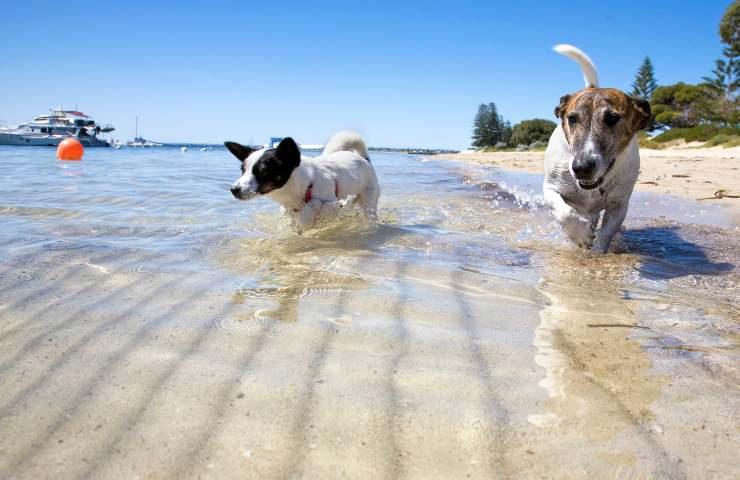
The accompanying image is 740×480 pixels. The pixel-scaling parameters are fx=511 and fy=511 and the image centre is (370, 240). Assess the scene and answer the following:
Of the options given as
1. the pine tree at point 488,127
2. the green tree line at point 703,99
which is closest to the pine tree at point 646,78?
the green tree line at point 703,99

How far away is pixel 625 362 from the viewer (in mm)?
1815

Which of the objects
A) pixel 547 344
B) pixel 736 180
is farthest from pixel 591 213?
pixel 736 180

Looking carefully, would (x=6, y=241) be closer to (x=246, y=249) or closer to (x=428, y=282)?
(x=246, y=249)

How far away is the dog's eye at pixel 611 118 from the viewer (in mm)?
3719

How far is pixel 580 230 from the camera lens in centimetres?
420

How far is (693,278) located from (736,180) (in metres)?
8.90

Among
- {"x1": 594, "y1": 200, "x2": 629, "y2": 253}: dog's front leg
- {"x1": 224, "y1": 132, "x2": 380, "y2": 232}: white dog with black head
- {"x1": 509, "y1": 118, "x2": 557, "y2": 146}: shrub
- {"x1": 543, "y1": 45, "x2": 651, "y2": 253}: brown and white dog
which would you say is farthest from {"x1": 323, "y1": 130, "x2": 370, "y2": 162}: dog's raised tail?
{"x1": 509, "y1": 118, "x2": 557, "y2": 146}: shrub

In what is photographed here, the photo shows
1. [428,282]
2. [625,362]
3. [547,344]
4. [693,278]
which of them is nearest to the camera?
[625,362]

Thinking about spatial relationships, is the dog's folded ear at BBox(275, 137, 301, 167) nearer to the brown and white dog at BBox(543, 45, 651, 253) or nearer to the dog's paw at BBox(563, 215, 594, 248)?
the brown and white dog at BBox(543, 45, 651, 253)

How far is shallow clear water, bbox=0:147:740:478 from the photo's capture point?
4.17 ft

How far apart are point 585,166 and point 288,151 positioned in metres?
2.74

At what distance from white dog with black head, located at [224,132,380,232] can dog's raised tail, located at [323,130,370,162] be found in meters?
0.60

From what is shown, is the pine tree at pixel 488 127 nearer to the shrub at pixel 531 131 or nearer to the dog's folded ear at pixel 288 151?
the shrub at pixel 531 131

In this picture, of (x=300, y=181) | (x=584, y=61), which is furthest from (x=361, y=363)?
(x=584, y=61)
